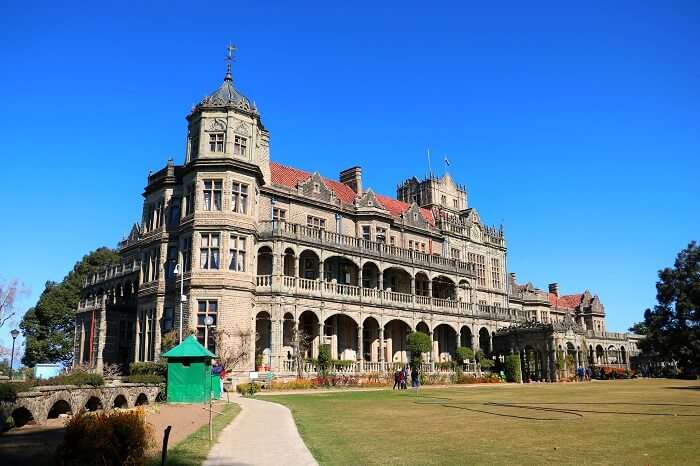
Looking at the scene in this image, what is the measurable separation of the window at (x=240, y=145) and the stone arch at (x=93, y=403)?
2088 cm

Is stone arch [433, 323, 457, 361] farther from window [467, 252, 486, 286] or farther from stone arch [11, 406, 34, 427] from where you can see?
stone arch [11, 406, 34, 427]

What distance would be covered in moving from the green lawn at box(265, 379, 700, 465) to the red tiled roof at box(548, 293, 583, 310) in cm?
6456

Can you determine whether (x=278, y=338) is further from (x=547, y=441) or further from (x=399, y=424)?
(x=547, y=441)

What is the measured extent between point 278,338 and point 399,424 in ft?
73.0

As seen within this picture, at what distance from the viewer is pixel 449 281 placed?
54812 millimetres

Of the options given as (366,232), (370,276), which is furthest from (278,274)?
(370,276)

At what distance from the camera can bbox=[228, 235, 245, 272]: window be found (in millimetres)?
37562

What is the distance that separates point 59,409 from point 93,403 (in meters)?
1.38

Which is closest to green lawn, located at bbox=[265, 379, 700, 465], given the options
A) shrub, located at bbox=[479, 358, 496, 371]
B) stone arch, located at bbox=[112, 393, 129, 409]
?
stone arch, located at bbox=[112, 393, 129, 409]

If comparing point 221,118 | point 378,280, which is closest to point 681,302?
point 378,280

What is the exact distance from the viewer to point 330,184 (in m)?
50.8

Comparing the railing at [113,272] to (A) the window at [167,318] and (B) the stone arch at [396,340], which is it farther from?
(B) the stone arch at [396,340]

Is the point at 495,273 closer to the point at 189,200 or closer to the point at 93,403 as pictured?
the point at 189,200

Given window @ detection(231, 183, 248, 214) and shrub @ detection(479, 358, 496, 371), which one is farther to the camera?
shrub @ detection(479, 358, 496, 371)
